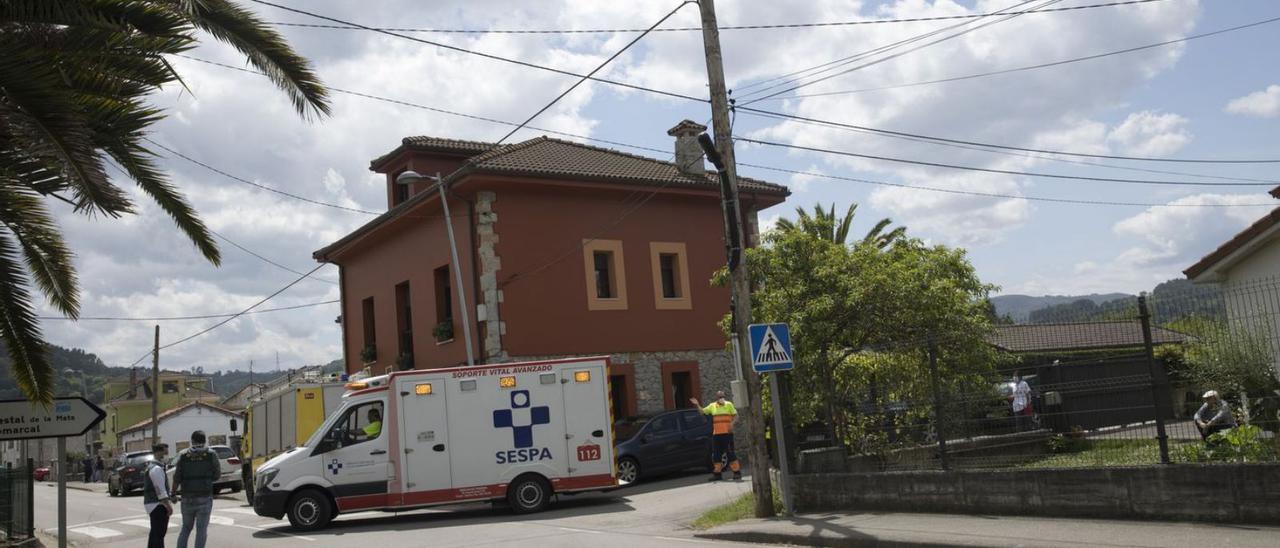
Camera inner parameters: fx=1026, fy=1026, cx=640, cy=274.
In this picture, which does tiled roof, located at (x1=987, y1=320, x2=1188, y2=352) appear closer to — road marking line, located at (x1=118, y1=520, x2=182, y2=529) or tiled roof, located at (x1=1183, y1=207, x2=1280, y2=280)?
tiled roof, located at (x1=1183, y1=207, x2=1280, y2=280)

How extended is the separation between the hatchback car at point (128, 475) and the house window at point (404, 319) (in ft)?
42.8

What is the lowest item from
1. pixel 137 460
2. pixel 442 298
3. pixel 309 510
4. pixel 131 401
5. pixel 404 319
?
pixel 309 510

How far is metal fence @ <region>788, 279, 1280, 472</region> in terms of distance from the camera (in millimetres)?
10070

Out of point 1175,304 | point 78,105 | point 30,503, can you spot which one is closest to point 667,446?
point 30,503

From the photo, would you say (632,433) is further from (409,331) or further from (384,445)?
(409,331)

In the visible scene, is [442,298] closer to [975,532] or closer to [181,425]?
[975,532]

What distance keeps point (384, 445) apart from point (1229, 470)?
12.1 m

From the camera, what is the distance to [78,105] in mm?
9016

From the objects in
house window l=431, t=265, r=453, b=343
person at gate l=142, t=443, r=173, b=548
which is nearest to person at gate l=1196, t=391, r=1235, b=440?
person at gate l=142, t=443, r=173, b=548

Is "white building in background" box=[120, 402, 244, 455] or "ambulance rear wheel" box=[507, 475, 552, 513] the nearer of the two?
"ambulance rear wheel" box=[507, 475, 552, 513]

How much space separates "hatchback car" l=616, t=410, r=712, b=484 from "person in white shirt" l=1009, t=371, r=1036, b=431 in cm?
1000

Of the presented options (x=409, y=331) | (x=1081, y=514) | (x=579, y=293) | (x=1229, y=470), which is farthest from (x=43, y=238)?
(x=409, y=331)

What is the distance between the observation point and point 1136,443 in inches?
418

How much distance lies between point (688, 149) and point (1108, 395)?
17764mm
